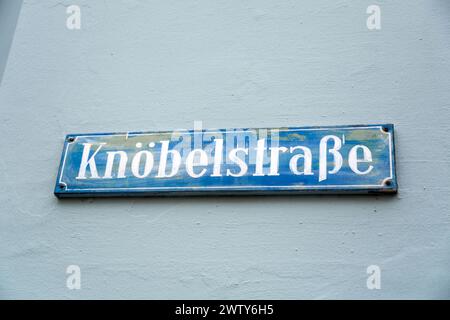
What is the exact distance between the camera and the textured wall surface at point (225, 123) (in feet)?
7.07

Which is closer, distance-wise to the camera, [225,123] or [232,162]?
[232,162]

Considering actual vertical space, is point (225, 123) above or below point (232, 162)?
above

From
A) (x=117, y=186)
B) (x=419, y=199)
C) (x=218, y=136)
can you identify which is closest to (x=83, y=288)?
(x=117, y=186)

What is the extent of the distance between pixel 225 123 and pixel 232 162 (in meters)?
0.22

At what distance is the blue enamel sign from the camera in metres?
2.25

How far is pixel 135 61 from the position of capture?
271 cm

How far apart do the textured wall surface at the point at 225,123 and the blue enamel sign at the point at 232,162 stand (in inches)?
2.3

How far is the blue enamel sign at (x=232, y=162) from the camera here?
2.25 m

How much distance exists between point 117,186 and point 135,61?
2.11ft

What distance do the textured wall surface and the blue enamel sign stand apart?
6cm

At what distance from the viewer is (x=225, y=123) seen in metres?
2.49

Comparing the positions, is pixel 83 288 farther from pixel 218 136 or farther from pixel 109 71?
pixel 109 71

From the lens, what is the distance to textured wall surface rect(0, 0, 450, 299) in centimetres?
216

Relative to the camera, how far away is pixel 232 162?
→ 92.2 inches
